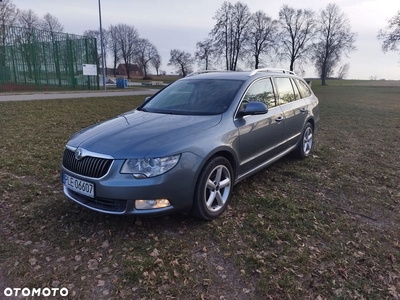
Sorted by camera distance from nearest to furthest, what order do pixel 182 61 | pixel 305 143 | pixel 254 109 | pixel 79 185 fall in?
pixel 79 185 < pixel 254 109 < pixel 305 143 < pixel 182 61

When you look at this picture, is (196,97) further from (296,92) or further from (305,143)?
(305,143)

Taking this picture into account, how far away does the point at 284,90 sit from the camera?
488cm

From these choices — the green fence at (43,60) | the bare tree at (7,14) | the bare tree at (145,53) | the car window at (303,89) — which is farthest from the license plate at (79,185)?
the bare tree at (145,53)

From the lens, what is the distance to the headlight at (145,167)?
→ 271 cm

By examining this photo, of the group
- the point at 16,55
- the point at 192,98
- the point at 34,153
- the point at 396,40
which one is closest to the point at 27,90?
the point at 16,55

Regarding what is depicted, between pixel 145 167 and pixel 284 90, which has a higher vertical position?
pixel 284 90

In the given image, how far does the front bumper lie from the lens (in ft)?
8.85

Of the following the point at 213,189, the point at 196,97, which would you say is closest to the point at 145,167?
the point at 213,189

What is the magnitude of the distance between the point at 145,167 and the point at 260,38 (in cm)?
5093

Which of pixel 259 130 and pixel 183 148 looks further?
pixel 259 130

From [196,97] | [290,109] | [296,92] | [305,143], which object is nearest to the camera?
[196,97]

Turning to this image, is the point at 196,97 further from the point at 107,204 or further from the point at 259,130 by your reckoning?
the point at 107,204

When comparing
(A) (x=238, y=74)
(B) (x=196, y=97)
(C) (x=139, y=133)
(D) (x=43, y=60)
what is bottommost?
(C) (x=139, y=133)
